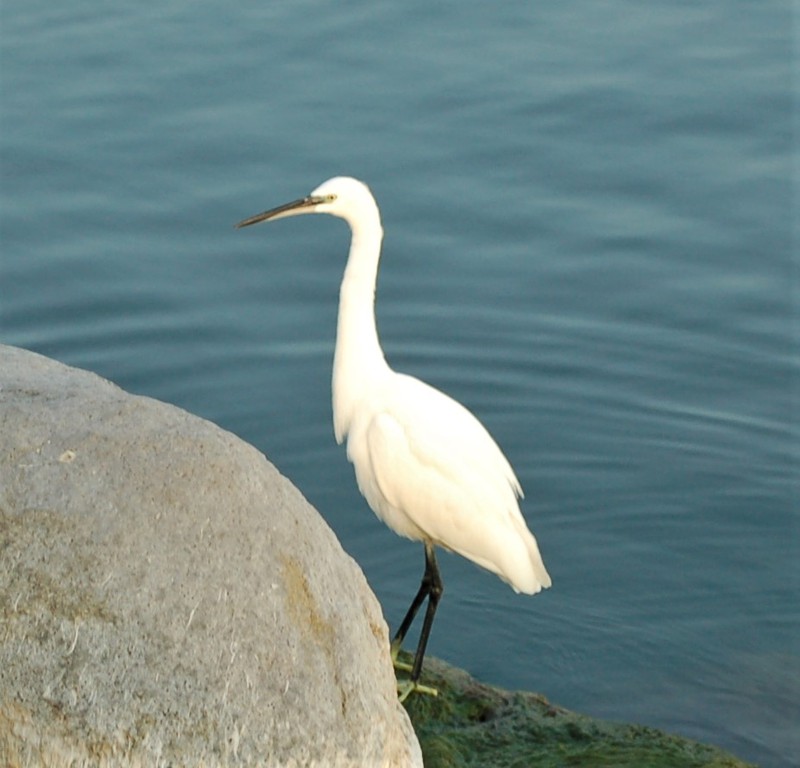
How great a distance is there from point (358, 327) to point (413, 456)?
64 cm

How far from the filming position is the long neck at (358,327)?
22.8ft

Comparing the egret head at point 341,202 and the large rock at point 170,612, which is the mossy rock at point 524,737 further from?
the egret head at point 341,202

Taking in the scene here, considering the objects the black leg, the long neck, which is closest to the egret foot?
the black leg

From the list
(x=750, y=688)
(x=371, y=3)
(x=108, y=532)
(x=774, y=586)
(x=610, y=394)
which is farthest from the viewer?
(x=371, y=3)

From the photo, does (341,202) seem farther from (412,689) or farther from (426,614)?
(412,689)

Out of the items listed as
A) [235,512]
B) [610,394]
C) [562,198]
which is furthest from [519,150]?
[235,512]

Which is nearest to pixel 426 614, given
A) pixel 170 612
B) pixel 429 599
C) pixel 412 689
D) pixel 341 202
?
pixel 429 599

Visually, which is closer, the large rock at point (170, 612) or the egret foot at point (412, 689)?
the large rock at point (170, 612)

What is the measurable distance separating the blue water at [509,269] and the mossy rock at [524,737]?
0.68 m

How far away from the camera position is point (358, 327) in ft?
22.9

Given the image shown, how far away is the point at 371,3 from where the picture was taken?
12781 millimetres

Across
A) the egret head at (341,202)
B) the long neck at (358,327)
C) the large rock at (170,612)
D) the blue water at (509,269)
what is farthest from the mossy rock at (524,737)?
the egret head at (341,202)

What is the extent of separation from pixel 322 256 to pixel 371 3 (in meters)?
3.50

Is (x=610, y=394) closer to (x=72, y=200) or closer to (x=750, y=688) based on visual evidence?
(x=750, y=688)
